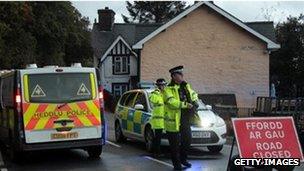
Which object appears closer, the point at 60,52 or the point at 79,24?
the point at 60,52

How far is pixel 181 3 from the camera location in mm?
82938

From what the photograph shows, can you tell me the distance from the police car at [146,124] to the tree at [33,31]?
19882mm

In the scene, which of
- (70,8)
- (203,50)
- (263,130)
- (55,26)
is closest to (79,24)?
(70,8)

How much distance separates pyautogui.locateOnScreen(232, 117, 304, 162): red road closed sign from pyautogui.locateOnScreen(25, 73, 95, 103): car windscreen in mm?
5175

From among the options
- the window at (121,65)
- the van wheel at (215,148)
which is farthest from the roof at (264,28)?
the van wheel at (215,148)

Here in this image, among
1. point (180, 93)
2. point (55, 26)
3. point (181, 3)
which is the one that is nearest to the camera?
point (180, 93)

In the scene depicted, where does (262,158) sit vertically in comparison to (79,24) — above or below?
below

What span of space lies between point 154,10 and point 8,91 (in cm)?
7154

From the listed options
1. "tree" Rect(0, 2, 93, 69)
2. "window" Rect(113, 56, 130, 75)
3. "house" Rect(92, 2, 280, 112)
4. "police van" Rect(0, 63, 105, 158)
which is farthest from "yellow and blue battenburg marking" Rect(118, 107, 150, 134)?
"window" Rect(113, 56, 130, 75)

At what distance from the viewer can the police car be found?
13.2 m

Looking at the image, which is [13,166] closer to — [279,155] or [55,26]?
[279,155]

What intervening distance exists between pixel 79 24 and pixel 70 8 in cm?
1215

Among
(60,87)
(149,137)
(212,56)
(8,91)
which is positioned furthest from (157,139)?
(212,56)

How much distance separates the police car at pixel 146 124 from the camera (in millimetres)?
13156
